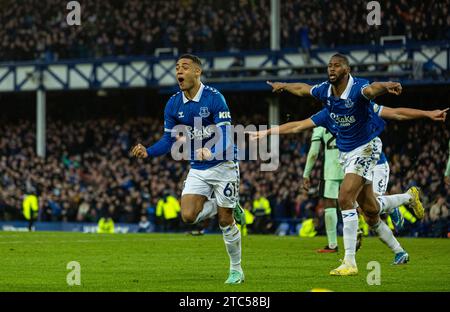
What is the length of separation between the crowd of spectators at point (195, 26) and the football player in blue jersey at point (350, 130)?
61.1 feet

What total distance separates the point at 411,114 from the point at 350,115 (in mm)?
836

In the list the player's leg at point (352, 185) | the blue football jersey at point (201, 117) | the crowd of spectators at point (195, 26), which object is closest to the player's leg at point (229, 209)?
the blue football jersey at point (201, 117)

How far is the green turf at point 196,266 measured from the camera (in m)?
12.0

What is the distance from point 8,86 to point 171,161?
859 centimetres

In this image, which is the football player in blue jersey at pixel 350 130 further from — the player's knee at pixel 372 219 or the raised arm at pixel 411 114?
the raised arm at pixel 411 114

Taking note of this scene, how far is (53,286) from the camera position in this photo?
469 inches

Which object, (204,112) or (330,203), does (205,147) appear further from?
(330,203)

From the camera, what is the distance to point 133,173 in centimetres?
3688

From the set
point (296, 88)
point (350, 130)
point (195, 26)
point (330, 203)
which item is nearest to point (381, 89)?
point (350, 130)

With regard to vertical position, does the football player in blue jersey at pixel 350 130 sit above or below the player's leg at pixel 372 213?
above

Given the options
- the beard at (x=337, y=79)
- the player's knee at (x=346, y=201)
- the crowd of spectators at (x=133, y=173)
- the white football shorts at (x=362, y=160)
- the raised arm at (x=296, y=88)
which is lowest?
the crowd of spectators at (x=133, y=173)

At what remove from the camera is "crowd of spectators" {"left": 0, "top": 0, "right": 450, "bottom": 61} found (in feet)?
110

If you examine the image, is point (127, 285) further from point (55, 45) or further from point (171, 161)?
point (55, 45)

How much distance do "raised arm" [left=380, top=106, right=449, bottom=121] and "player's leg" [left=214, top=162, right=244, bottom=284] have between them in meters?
2.24
